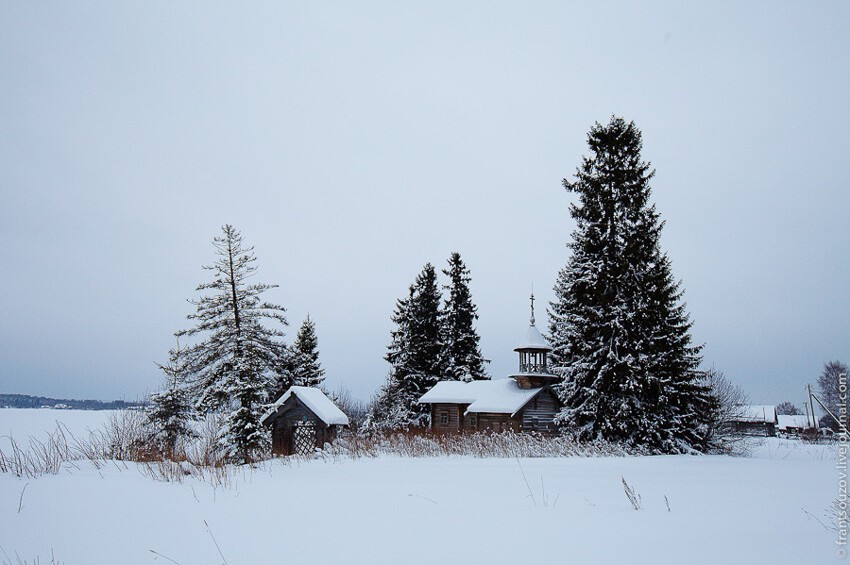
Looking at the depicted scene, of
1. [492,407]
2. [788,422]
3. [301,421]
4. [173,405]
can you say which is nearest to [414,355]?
[492,407]

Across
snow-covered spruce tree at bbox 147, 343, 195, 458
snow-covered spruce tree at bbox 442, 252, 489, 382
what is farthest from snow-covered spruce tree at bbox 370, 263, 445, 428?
snow-covered spruce tree at bbox 147, 343, 195, 458

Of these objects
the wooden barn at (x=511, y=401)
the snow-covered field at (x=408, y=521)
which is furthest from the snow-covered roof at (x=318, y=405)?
the snow-covered field at (x=408, y=521)

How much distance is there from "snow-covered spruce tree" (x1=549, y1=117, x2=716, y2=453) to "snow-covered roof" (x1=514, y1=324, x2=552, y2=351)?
9.23m

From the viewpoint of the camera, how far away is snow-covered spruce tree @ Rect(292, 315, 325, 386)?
43784mm

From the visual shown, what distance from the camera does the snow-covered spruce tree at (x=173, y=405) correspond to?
21281mm

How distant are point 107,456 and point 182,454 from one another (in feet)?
4.78

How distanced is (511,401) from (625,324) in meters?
12.8

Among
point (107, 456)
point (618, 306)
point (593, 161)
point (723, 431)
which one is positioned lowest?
point (723, 431)

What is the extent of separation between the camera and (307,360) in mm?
44625

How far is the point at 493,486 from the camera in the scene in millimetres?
6441

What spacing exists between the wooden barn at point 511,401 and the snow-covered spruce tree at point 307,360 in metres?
13.4

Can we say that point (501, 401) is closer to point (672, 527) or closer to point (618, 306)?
point (618, 306)

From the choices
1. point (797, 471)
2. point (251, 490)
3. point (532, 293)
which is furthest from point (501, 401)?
point (251, 490)

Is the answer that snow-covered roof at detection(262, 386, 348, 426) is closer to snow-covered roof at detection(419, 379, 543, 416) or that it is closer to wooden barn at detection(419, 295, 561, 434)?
wooden barn at detection(419, 295, 561, 434)
